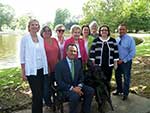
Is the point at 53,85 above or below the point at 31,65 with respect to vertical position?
below

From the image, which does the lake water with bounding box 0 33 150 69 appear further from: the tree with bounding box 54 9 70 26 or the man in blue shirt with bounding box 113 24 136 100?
the tree with bounding box 54 9 70 26

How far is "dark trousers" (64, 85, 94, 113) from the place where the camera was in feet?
18.6

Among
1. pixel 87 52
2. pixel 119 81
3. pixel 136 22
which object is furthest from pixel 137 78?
pixel 136 22

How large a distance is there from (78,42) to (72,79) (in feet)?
2.96

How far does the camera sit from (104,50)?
665 cm

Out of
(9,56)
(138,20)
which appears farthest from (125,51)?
(138,20)

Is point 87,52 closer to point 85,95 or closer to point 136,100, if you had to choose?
point 85,95

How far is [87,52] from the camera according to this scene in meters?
6.77

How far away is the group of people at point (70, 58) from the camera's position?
5.42 m

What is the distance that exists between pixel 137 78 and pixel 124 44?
2.68 meters

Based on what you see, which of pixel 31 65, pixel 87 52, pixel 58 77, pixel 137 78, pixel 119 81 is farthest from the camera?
pixel 137 78

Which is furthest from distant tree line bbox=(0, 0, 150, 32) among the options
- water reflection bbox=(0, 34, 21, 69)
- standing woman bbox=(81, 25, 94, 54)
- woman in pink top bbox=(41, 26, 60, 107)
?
woman in pink top bbox=(41, 26, 60, 107)

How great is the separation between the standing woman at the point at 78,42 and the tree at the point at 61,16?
3750 inches

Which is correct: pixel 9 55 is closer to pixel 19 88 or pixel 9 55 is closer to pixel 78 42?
pixel 19 88
